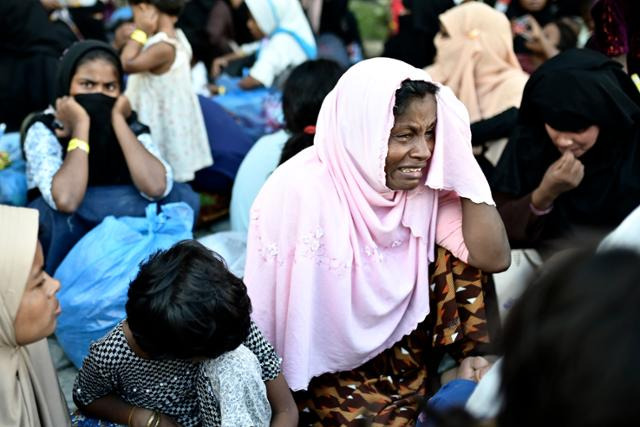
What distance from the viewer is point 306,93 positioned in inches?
A: 133

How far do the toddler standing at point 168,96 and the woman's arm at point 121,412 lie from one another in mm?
2119

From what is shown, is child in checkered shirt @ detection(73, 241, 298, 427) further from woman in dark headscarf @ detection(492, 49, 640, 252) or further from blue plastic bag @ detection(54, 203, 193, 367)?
woman in dark headscarf @ detection(492, 49, 640, 252)

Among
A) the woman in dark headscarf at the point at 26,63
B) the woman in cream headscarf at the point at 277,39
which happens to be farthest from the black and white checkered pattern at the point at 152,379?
the woman in cream headscarf at the point at 277,39

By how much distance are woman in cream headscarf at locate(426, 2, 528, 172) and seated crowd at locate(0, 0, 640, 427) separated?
2 cm

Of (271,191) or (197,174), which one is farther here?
(197,174)

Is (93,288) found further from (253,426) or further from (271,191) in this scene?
(253,426)

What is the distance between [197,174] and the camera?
4520 millimetres

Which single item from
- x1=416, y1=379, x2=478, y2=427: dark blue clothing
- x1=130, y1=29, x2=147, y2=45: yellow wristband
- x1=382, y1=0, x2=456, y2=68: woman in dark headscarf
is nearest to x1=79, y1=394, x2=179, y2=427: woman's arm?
x1=416, y1=379, x2=478, y2=427: dark blue clothing

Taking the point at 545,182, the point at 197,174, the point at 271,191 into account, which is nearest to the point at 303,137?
the point at 271,191

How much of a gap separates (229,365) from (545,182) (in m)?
1.53

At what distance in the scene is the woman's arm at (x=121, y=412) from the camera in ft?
7.47

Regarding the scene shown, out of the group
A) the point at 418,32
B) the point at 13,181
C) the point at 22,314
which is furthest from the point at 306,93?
the point at 418,32

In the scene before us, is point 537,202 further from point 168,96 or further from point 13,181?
point 13,181

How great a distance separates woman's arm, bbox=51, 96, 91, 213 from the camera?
3244mm
